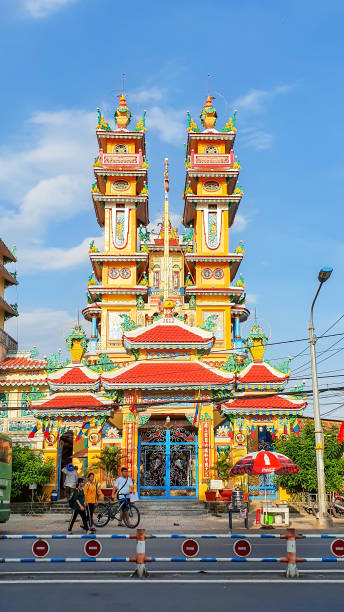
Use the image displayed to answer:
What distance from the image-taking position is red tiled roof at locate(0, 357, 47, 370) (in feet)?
144

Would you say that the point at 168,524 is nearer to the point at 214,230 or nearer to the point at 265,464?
the point at 265,464

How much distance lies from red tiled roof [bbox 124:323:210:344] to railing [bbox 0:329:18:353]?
1911 centimetres

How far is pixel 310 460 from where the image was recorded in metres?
26.7

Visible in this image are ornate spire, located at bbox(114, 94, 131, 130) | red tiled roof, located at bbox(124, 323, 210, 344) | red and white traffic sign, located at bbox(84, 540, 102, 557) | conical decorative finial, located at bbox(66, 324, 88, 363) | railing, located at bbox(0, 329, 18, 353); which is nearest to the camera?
red and white traffic sign, located at bbox(84, 540, 102, 557)

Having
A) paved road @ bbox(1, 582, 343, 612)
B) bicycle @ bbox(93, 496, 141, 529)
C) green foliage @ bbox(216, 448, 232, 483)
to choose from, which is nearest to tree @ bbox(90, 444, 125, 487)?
green foliage @ bbox(216, 448, 232, 483)

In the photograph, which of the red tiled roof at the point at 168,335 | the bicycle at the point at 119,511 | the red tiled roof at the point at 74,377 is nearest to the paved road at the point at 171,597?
the bicycle at the point at 119,511

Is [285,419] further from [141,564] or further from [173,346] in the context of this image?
[141,564]

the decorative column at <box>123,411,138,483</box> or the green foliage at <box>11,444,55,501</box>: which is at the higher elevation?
the decorative column at <box>123,411,138,483</box>

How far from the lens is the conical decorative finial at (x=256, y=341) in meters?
33.4

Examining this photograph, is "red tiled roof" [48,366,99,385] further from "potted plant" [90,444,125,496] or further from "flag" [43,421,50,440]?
"potted plant" [90,444,125,496]

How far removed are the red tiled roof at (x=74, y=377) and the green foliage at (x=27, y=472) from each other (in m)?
3.52

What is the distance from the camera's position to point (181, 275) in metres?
47.1

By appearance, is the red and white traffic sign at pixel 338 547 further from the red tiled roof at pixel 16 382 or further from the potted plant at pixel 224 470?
the red tiled roof at pixel 16 382

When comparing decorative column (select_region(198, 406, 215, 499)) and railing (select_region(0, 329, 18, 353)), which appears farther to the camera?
railing (select_region(0, 329, 18, 353))
